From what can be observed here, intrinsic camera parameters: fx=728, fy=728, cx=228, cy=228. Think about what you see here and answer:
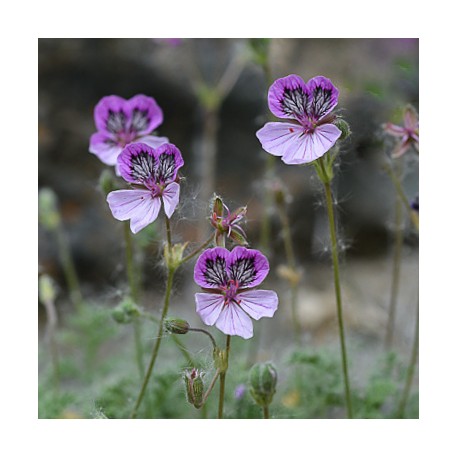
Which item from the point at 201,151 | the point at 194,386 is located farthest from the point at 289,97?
the point at 201,151

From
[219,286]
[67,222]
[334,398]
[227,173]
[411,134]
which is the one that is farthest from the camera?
[227,173]

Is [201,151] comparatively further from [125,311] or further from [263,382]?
[263,382]

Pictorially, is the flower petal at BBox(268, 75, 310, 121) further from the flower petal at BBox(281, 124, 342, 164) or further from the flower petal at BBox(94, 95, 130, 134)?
the flower petal at BBox(94, 95, 130, 134)

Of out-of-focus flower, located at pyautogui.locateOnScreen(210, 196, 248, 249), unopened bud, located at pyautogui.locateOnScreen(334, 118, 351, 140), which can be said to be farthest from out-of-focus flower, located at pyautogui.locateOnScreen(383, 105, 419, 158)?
out-of-focus flower, located at pyautogui.locateOnScreen(210, 196, 248, 249)

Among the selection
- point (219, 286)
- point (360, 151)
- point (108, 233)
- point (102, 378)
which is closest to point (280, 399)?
point (102, 378)

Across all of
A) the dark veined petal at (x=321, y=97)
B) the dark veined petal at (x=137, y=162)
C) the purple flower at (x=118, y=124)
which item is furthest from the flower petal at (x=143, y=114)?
the dark veined petal at (x=321, y=97)

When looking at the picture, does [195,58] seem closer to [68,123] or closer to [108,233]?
[68,123]
